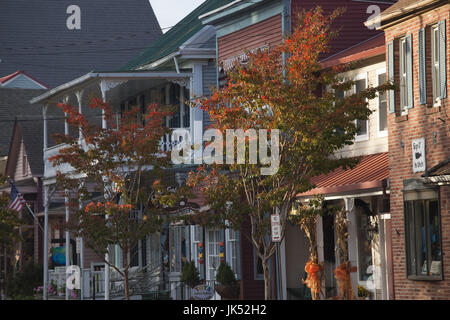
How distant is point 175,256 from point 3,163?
59.6ft

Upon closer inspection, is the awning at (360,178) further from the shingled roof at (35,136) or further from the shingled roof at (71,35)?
the shingled roof at (71,35)

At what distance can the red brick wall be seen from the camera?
897 inches

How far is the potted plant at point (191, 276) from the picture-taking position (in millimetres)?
33469

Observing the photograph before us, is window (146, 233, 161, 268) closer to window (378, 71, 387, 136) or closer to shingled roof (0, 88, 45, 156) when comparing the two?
window (378, 71, 387, 136)

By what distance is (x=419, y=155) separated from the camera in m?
23.7

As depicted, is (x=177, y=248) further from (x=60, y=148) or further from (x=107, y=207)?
(x=107, y=207)

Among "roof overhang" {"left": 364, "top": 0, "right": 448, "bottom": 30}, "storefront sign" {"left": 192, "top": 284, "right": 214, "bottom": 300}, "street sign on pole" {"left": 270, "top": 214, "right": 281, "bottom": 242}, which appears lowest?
"storefront sign" {"left": 192, "top": 284, "right": 214, "bottom": 300}

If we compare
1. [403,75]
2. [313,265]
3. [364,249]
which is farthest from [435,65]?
[364,249]

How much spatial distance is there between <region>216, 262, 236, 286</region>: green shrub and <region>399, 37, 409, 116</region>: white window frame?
914cm

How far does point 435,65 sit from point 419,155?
1.95m

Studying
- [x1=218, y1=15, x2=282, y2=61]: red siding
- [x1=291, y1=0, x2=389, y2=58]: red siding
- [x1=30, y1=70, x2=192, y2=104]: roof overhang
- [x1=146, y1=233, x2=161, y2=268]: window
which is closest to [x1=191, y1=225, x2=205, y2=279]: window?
[x1=146, y1=233, x2=161, y2=268]: window

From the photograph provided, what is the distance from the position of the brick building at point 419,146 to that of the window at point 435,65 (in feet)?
0.07

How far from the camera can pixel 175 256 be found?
38.3 m
